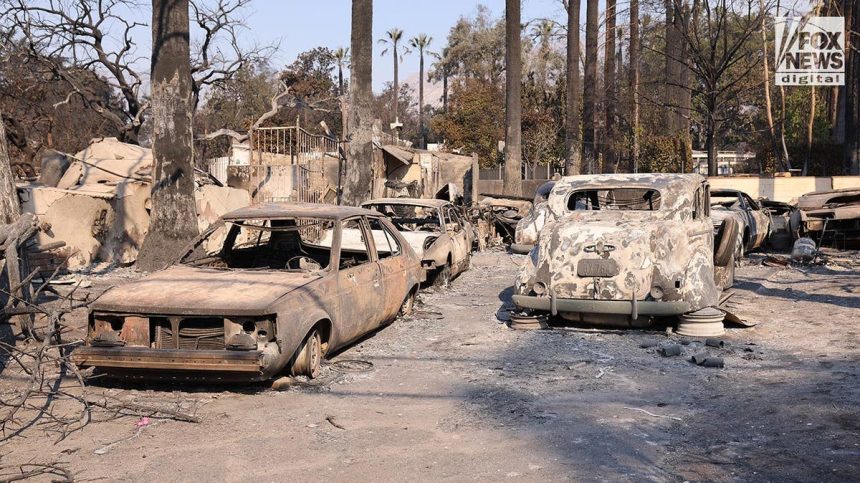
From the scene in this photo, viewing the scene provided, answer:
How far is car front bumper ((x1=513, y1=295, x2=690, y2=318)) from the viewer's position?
27.2 feet

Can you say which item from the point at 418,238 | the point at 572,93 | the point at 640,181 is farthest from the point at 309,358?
the point at 572,93

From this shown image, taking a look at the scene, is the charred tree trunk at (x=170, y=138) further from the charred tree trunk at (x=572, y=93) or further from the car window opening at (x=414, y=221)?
the charred tree trunk at (x=572, y=93)

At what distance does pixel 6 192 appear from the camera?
9.92 m

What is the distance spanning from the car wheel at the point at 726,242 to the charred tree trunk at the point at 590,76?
2261 cm

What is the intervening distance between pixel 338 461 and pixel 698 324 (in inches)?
188

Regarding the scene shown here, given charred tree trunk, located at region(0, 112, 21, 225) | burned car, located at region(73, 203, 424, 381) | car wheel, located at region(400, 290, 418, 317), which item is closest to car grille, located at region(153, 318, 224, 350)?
burned car, located at region(73, 203, 424, 381)

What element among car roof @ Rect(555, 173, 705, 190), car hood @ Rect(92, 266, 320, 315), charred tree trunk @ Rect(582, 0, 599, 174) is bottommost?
car hood @ Rect(92, 266, 320, 315)

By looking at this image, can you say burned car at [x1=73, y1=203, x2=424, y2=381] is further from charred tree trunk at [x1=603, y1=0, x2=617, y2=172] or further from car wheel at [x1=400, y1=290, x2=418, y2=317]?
charred tree trunk at [x1=603, y1=0, x2=617, y2=172]

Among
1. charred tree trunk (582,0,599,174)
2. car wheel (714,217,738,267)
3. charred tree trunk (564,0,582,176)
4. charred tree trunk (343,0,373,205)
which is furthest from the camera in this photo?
charred tree trunk (582,0,599,174)

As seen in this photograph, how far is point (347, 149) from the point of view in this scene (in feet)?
60.5

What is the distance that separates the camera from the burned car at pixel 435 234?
1219 cm

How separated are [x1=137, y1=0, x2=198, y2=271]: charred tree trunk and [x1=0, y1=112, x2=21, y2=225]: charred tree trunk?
3.11 meters

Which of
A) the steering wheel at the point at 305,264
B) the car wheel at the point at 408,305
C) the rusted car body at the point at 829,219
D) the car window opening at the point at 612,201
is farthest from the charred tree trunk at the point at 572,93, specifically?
the steering wheel at the point at 305,264

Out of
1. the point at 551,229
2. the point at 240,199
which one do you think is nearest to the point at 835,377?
the point at 551,229
